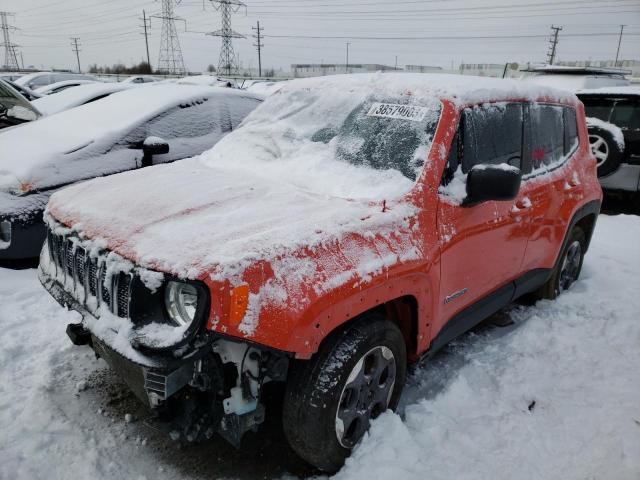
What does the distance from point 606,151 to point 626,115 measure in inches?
25.3

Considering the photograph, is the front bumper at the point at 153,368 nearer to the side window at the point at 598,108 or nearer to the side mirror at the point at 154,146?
the side mirror at the point at 154,146

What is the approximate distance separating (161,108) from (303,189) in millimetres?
3228

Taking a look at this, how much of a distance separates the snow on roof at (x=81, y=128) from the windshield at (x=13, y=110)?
2.84ft

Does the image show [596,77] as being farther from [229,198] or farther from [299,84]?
[229,198]

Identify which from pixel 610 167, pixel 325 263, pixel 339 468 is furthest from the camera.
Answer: pixel 610 167

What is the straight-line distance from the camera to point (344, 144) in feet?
9.53

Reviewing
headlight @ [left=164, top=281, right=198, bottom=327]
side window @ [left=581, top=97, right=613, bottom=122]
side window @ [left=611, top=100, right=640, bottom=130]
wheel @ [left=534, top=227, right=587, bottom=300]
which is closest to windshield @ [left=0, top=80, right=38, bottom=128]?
headlight @ [left=164, top=281, right=198, bottom=327]

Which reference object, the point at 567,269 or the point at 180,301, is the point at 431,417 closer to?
the point at 180,301

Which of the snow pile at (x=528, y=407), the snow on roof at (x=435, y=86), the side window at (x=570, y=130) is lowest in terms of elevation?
the snow pile at (x=528, y=407)

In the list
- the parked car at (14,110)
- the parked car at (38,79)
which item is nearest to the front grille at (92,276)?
the parked car at (14,110)

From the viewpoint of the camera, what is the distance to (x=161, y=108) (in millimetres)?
5289

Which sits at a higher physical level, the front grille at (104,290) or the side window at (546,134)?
the side window at (546,134)

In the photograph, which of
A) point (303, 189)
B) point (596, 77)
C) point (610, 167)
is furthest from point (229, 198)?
point (596, 77)

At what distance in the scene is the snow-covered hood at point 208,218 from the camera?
195cm
